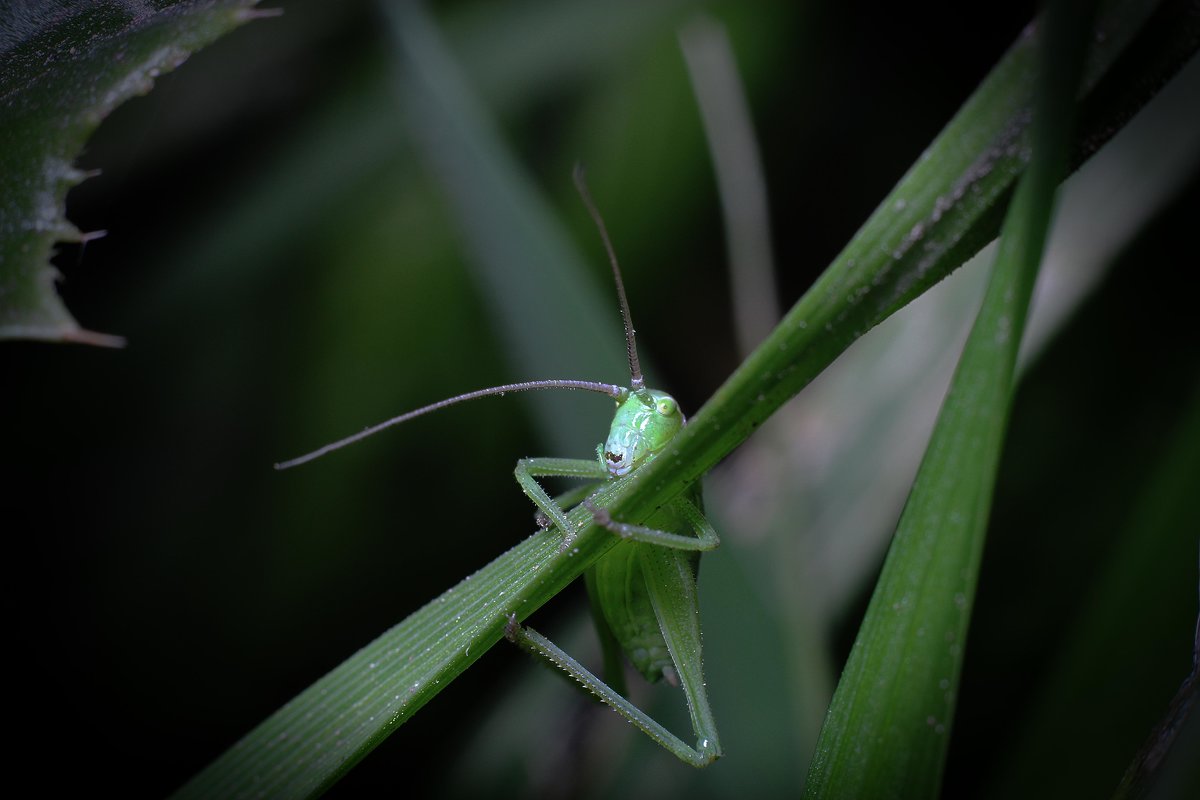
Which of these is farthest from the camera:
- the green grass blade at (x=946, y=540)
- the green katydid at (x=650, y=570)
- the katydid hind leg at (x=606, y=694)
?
the green katydid at (x=650, y=570)

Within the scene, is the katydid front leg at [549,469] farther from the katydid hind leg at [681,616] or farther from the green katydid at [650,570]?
the katydid hind leg at [681,616]

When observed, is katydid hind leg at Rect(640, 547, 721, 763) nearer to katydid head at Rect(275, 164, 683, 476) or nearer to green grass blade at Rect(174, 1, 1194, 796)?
katydid head at Rect(275, 164, 683, 476)

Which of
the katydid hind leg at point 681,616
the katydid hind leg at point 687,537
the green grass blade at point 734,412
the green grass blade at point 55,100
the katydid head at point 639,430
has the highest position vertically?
the green grass blade at point 55,100

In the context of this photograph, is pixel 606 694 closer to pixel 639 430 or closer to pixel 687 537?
pixel 687 537

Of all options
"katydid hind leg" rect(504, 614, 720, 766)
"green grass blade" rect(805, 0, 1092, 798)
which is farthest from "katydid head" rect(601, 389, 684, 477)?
"green grass blade" rect(805, 0, 1092, 798)

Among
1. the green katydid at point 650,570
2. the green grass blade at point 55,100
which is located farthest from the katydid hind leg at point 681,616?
the green grass blade at point 55,100

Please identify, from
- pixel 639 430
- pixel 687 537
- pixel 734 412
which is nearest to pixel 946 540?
pixel 734 412
